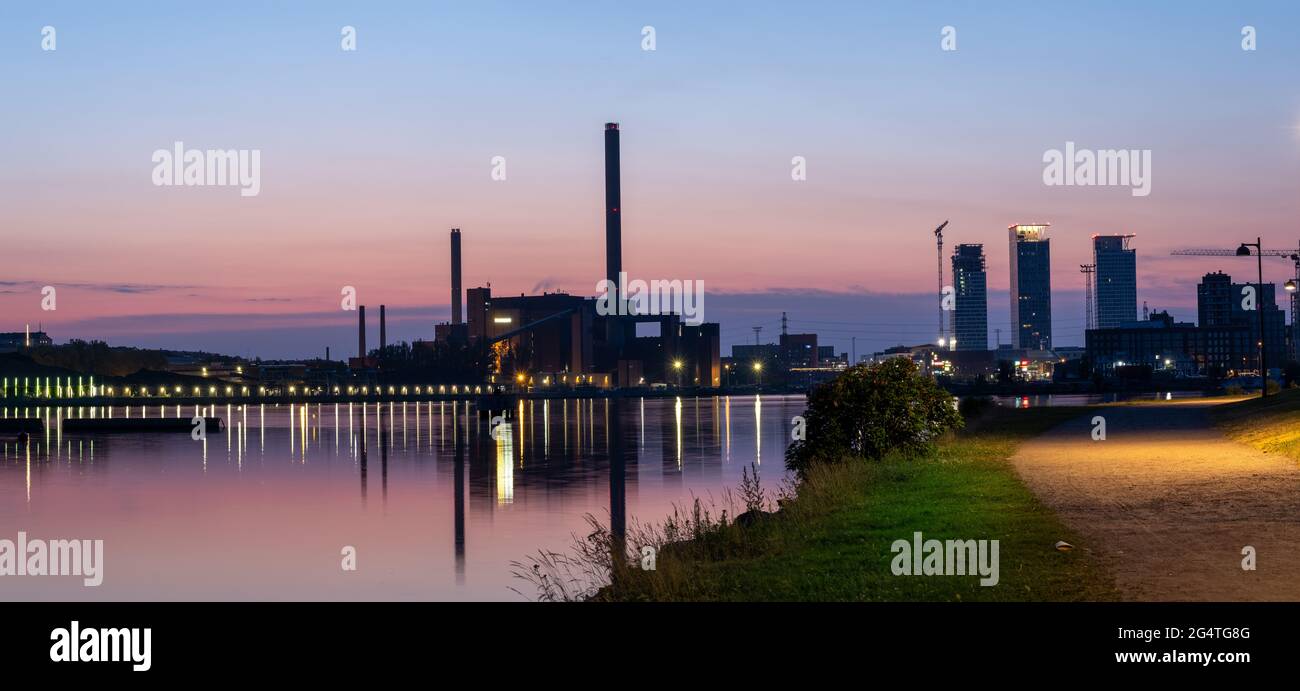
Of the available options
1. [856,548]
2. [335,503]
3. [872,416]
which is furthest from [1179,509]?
[335,503]

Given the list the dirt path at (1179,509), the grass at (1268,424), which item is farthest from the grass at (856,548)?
the grass at (1268,424)

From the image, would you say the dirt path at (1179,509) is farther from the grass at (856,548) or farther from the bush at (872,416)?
the bush at (872,416)

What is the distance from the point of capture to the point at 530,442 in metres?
78.9

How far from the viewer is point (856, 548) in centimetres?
1952

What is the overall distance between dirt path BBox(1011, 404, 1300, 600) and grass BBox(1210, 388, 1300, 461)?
74 centimetres

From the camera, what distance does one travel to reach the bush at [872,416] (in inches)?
1458

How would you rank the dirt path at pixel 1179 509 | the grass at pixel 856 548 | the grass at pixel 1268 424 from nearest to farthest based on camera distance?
the dirt path at pixel 1179 509 < the grass at pixel 856 548 < the grass at pixel 1268 424

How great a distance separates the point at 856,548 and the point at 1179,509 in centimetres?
644

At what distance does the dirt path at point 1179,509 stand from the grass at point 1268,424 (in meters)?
0.74

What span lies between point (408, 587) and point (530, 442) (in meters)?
52.9
